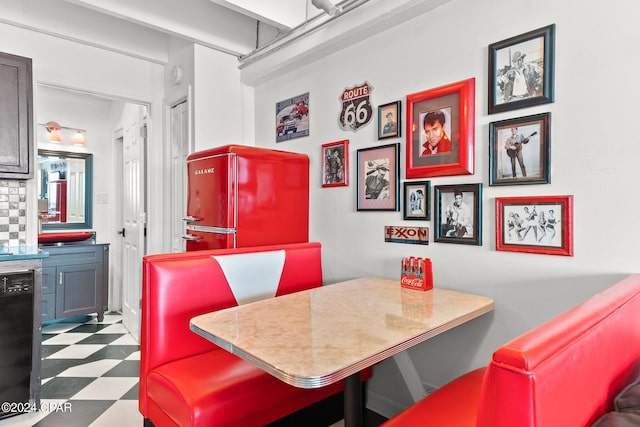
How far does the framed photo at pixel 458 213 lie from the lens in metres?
1.93

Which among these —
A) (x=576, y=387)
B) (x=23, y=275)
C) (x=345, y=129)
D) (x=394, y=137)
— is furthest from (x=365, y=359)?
(x=23, y=275)

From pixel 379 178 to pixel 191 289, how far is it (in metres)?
1.32

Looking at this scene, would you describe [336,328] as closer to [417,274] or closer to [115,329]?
[417,274]

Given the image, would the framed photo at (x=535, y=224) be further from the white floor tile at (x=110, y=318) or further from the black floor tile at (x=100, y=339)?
the white floor tile at (x=110, y=318)

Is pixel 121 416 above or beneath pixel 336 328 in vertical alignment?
beneath

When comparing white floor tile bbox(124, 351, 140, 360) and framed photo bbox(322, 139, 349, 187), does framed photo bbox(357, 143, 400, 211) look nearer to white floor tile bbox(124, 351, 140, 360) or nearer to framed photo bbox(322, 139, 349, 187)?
framed photo bbox(322, 139, 349, 187)

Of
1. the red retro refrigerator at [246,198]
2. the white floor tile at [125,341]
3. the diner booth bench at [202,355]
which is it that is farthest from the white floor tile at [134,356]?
the diner booth bench at [202,355]

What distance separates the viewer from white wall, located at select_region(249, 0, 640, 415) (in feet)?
5.02

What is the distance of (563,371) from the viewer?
0.74 meters

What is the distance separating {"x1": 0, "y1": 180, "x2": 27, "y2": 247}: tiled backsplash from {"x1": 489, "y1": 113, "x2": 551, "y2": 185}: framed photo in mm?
3349

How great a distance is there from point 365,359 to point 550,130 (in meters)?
1.37

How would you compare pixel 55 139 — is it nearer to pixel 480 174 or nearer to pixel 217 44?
pixel 217 44

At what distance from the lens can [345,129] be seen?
2.62 m

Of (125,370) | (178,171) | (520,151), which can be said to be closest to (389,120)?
(520,151)
